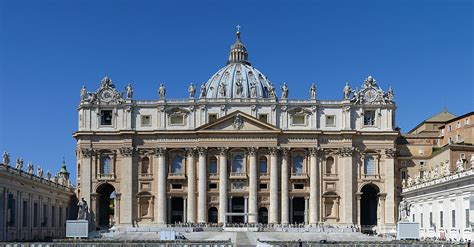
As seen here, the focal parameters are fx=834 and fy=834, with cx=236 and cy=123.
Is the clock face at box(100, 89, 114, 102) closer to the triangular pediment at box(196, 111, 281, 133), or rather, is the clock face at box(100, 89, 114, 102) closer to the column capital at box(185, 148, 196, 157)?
the column capital at box(185, 148, 196, 157)

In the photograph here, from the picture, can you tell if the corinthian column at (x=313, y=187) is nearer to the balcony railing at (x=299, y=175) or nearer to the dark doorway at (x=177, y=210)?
the balcony railing at (x=299, y=175)

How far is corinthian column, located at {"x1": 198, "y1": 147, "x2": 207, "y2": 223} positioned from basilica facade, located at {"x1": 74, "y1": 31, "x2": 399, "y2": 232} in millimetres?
143

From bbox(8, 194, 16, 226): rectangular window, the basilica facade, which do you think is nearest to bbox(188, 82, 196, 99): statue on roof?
the basilica facade

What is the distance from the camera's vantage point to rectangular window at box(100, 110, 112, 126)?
122 meters

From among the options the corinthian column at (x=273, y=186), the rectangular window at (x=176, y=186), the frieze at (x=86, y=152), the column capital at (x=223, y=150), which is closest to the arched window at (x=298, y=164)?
the corinthian column at (x=273, y=186)

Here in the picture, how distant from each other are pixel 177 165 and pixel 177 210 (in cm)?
705

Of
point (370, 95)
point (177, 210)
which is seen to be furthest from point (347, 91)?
point (177, 210)

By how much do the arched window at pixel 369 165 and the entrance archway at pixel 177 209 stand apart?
27.3 m

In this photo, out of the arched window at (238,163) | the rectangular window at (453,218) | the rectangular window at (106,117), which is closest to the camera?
the rectangular window at (453,218)

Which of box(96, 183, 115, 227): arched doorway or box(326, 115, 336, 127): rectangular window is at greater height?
box(326, 115, 336, 127): rectangular window

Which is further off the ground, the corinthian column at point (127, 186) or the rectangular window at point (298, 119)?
the rectangular window at point (298, 119)

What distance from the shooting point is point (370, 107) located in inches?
4796

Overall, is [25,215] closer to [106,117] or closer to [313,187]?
[106,117]

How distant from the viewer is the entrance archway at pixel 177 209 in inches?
4820
